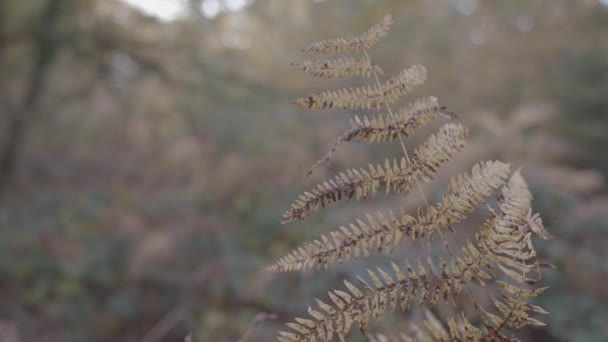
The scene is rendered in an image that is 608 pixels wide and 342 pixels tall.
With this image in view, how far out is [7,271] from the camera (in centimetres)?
512

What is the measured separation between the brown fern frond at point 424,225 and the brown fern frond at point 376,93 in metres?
0.22

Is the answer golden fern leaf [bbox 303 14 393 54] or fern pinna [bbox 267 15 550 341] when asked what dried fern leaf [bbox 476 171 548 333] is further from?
golden fern leaf [bbox 303 14 393 54]

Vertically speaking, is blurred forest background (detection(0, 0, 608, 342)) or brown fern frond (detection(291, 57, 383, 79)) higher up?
blurred forest background (detection(0, 0, 608, 342))

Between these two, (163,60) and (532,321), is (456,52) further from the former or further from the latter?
(532,321)

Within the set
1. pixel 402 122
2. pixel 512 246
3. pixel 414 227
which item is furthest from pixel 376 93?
pixel 512 246

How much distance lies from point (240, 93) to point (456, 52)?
571cm

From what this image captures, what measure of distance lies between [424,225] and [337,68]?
0.36m

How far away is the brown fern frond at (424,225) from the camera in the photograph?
34.4 inches

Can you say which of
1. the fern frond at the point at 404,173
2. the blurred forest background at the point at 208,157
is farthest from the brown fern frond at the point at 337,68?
the blurred forest background at the point at 208,157

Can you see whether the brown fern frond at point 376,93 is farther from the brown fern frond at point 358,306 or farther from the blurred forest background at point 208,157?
the blurred forest background at point 208,157

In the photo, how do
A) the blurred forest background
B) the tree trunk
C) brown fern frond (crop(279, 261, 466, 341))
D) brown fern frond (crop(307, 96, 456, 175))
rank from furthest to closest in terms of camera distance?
the tree trunk
the blurred forest background
brown fern frond (crop(307, 96, 456, 175))
brown fern frond (crop(279, 261, 466, 341))

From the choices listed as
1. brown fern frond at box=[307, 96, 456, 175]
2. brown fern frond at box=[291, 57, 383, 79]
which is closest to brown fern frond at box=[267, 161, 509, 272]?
brown fern frond at box=[307, 96, 456, 175]

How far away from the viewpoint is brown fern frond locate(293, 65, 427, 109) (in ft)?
3.17

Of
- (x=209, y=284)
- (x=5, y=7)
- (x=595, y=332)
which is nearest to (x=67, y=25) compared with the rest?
(x=5, y=7)
